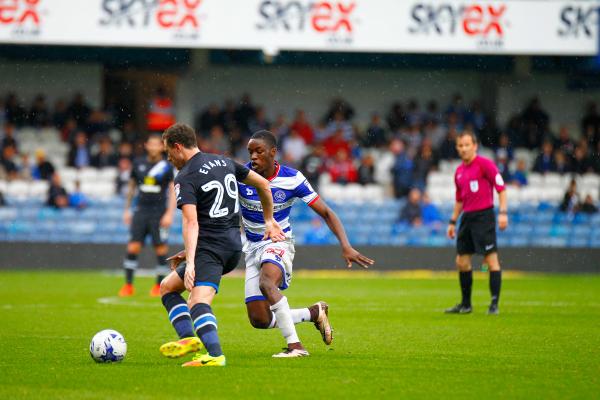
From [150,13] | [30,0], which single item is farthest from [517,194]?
[30,0]

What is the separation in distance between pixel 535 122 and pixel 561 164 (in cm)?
210

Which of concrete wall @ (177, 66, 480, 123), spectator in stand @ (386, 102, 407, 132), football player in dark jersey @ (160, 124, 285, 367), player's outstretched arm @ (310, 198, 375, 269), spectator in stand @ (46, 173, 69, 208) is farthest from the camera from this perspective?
concrete wall @ (177, 66, 480, 123)

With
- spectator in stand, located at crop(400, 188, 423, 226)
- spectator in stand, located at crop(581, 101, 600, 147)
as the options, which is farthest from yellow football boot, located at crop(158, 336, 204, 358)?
spectator in stand, located at crop(581, 101, 600, 147)

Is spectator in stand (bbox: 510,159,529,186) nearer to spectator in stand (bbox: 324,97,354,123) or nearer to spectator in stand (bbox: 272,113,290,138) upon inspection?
spectator in stand (bbox: 324,97,354,123)

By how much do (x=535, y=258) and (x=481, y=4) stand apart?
6.23 m

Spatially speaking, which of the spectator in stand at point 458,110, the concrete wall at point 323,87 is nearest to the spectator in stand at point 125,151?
the concrete wall at point 323,87

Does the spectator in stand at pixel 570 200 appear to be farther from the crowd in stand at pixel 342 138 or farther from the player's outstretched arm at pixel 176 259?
the player's outstretched arm at pixel 176 259

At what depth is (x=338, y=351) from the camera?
28.7 feet

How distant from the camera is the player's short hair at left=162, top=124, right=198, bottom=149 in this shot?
25.0 feet

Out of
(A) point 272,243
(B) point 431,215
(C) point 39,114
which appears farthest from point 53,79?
(A) point 272,243

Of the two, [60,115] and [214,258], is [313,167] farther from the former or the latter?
[214,258]

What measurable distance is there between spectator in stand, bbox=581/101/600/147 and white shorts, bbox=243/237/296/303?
21.4 metres

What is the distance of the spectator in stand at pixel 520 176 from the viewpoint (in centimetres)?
2606

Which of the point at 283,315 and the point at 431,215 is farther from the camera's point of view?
the point at 431,215
